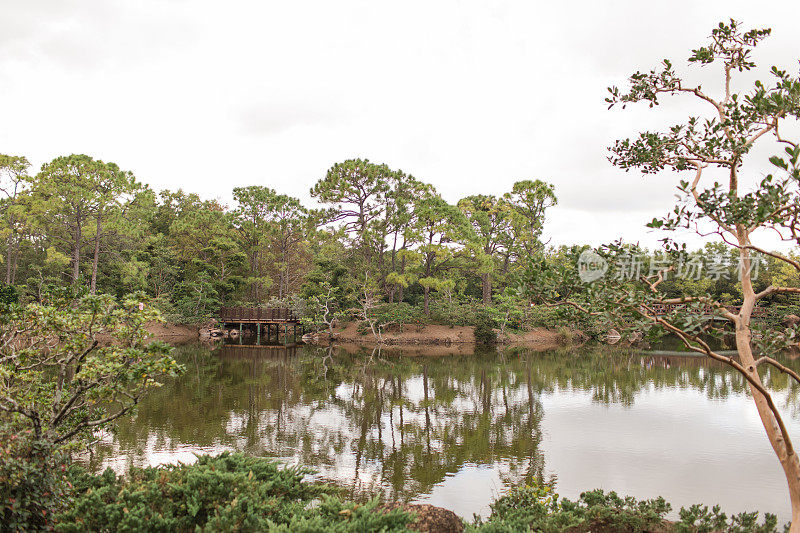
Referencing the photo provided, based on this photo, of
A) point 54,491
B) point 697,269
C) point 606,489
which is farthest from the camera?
point 606,489

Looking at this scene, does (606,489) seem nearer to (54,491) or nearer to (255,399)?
(54,491)

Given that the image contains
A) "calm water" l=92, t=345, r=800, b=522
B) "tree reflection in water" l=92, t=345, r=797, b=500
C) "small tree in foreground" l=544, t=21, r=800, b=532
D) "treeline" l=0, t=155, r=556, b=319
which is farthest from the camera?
"treeline" l=0, t=155, r=556, b=319

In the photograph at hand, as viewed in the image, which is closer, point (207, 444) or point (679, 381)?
point (207, 444)

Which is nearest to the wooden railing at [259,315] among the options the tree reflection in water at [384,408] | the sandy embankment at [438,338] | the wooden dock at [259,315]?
the wooden dock at [259,315]

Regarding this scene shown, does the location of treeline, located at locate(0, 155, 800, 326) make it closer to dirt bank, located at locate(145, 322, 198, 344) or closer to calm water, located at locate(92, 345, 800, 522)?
dirt bank, located at locate(145, 322, 198, 344)

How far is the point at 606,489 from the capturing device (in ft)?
20.9

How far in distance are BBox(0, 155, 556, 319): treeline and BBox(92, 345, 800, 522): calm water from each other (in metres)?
10.4

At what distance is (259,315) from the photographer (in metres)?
28.2

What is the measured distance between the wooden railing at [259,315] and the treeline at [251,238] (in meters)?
1.56

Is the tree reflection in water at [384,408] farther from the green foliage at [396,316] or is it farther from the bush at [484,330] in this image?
the green foliage at [396,316]

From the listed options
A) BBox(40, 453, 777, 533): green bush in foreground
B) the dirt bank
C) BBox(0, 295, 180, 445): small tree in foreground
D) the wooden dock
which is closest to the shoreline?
the dirt bank

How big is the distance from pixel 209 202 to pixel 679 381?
35596mm

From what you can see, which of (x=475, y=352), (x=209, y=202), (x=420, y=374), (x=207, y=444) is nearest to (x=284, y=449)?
(x=207, y=444)

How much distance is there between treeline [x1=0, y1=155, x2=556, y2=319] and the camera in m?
24.9
